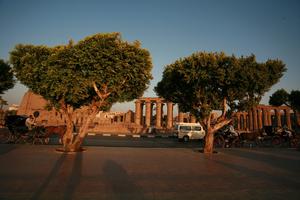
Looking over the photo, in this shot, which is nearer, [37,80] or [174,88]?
[37,80]

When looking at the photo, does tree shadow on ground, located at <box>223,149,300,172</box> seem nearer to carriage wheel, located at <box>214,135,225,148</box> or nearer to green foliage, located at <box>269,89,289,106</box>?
carriage wheel, located at <box>214,135,225,148</box>

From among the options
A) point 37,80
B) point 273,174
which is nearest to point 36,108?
point 37,80

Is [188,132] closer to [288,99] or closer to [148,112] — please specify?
[288,99]

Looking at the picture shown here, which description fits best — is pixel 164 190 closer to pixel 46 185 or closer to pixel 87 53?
pixel 46 185

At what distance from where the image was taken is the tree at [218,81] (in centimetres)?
1734

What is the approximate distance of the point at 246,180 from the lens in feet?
28.8

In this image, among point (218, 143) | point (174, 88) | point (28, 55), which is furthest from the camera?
point (218, 143)

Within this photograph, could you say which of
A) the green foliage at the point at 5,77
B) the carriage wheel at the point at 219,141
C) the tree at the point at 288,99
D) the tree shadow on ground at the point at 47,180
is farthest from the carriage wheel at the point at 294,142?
the tree at the point at 288,99

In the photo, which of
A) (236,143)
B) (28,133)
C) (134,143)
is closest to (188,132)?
(236,143)

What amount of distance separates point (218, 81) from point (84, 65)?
9086 millimetres

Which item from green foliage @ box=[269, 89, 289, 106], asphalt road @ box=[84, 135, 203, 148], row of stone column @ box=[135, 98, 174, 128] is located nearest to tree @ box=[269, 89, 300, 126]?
green foliage @ box=[269, 89, 289, 106]

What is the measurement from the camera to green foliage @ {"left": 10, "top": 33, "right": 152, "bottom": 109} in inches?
585

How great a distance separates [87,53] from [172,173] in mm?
8659

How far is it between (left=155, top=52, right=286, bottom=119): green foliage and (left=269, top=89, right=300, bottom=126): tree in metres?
44.6
